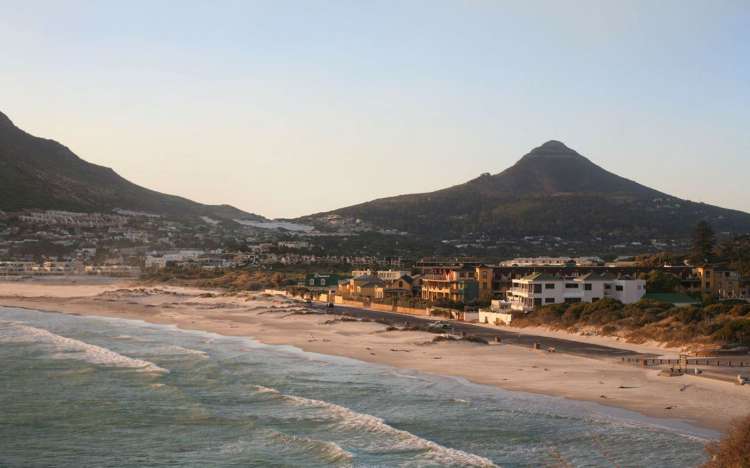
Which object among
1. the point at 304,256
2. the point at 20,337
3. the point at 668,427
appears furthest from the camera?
the point at 304,256

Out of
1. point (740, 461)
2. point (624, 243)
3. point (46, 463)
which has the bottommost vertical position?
point (46, 463)

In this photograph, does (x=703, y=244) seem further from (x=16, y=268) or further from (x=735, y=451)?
Answer: (x=16, y=268)

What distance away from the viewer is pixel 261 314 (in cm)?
7088

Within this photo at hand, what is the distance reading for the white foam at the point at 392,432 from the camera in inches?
887

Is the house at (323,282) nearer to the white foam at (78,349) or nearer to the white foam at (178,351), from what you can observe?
the white foam at (78,349)

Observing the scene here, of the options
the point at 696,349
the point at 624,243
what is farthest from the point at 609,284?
the point at 624,243

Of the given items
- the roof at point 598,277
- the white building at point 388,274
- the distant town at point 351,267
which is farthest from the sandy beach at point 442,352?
the roof at point 598,277

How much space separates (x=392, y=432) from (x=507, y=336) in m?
25.5

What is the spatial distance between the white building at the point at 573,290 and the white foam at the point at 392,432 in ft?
104

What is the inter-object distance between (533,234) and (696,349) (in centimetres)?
14830

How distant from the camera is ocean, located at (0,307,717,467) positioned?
2312 centimetres

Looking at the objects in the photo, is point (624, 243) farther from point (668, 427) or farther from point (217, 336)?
point (668, 427)

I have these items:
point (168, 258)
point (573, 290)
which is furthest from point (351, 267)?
point (573, 290)

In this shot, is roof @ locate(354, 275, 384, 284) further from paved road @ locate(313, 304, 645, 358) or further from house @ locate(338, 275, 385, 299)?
paved road @ locate(313, 304, 645, 358)
